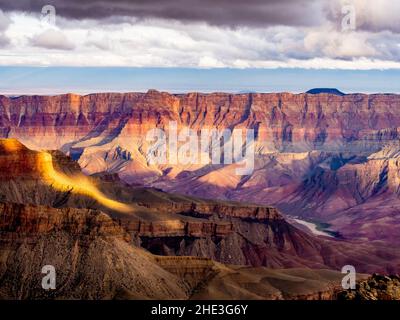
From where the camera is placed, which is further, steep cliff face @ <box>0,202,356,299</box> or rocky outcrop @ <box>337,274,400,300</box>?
steep cliff face @ <box>0,202,356,299</box>

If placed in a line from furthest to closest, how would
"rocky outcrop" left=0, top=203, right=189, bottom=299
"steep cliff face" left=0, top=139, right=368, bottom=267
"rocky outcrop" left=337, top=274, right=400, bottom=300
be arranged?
1. "steep cliff face" left=0, top=139, right=368, bottom=267
2. "rocky outcrop" left=0, top=203, right=189, bottom=299
3. "rocky outcrop" left=337, top=274, right=400, bottom=300

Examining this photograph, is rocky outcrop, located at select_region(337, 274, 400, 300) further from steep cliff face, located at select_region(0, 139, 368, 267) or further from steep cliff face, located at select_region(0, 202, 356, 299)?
steep cliff face, located at select_region(0, 139, 368, 267)

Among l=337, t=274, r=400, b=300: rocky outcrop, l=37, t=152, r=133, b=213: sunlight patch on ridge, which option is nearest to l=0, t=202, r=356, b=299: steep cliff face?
l=337, t=274, r=400, b=300: rocky outcrop

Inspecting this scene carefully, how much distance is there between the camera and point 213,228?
7589 inches

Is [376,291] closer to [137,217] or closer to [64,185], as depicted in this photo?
[137,217]

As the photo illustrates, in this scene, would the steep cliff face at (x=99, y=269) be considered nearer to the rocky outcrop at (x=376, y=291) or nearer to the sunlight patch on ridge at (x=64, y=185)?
the rocky outcrop at (x=376, y=291)

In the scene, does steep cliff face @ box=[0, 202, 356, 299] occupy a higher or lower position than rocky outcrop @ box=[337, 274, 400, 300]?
lower

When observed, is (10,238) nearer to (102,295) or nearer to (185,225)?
(102,295)

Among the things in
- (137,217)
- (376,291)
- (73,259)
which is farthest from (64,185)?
(376,291)

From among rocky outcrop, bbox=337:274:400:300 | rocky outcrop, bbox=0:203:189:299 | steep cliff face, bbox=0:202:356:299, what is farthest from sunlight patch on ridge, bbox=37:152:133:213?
rocky outcrop, bbox=337:274:400:300

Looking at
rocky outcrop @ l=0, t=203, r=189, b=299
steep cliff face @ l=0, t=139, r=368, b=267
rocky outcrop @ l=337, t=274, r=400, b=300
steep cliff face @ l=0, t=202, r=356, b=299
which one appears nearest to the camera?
rocky outcrop @ l=337, t=274, r=400, b=300
